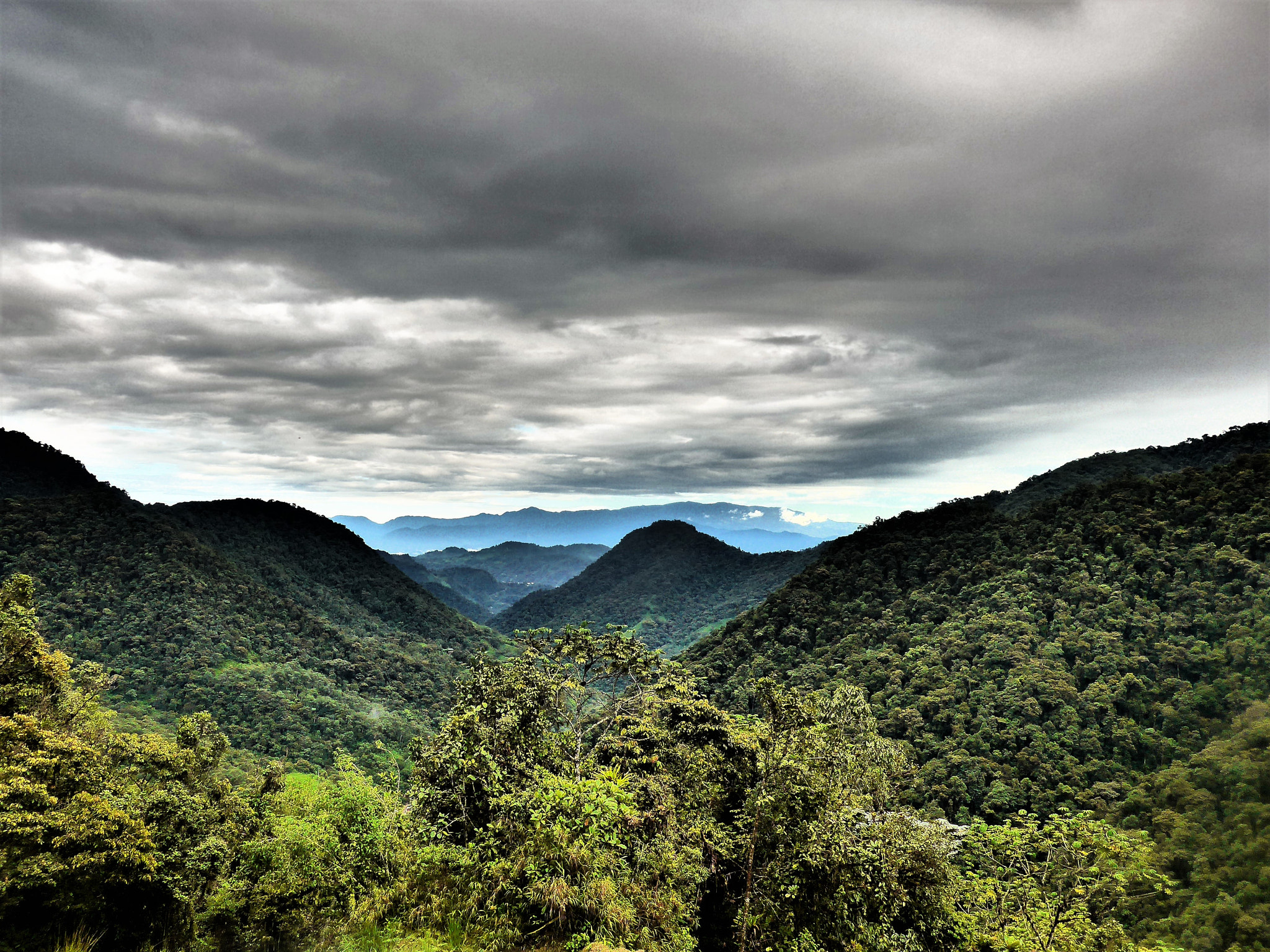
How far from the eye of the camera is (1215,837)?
36938mm

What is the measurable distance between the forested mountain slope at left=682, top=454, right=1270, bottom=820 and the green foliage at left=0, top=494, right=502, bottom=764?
7474 cm

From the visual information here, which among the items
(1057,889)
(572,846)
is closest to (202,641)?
(572,846)

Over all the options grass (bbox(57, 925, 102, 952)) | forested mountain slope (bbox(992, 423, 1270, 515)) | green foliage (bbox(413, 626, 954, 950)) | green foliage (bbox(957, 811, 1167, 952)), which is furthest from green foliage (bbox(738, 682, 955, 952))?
forested mountain slope (bbox(992, 423, 1270, 515))

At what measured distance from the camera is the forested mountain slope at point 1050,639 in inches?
2194

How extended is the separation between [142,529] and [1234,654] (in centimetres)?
22059

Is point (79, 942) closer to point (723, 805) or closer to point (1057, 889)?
point (723, 805)

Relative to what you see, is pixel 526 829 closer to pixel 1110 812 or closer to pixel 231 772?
pixel 1110 812

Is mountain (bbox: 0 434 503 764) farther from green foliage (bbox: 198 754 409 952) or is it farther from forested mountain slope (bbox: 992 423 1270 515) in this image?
forested mountain slope (bbox: 992 423 1270 515)

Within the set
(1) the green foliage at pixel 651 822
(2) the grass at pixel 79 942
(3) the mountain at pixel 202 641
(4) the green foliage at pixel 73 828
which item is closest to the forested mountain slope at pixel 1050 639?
(1) the green foliage at pixel 651 822

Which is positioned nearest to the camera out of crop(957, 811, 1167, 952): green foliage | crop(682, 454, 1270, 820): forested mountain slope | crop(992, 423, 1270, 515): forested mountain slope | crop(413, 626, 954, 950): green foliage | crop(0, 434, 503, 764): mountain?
crop(413, 626, 954, 950): green foliage

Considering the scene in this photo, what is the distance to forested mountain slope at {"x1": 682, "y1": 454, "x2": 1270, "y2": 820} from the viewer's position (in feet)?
183

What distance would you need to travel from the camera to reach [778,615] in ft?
375

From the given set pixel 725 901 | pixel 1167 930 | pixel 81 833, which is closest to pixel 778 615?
pixel 1167 930

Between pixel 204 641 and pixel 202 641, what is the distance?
39 centimetres
